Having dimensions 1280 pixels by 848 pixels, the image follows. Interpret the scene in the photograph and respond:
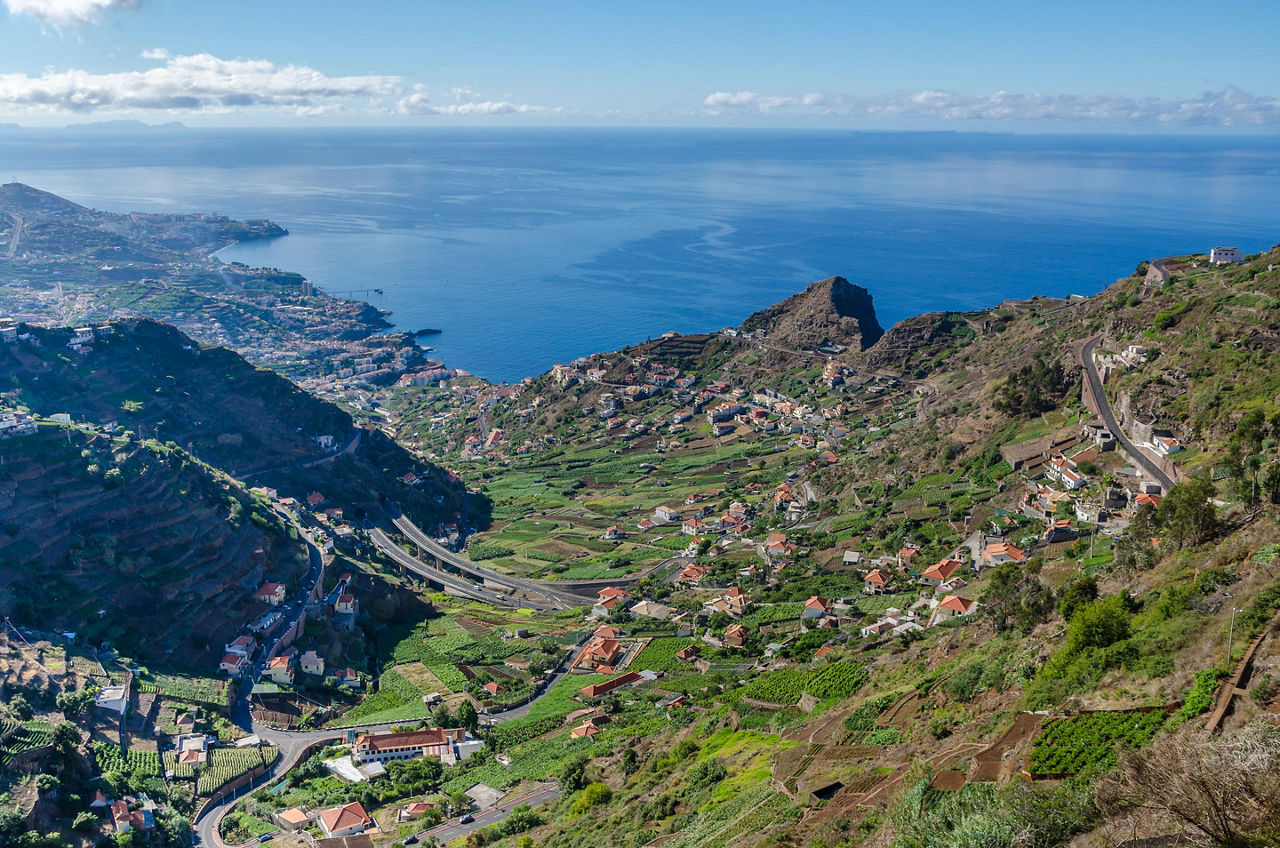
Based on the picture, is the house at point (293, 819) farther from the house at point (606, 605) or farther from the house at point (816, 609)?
the house at point (816, 609)

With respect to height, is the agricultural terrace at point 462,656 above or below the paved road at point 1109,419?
below

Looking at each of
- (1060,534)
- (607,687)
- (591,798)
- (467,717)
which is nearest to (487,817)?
(591,798)

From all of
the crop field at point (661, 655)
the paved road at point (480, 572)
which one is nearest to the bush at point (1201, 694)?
the crop field at point (661, 655)

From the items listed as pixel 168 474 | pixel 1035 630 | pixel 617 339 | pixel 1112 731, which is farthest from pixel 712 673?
pixel 617 339

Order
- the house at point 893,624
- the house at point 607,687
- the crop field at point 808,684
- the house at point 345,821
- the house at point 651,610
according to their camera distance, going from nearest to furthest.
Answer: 1. the house at point 345,821
2. the crop field at point 808,684
3. the house at point 893,624
4. the house at point 607,687
5. the house at point 651,610

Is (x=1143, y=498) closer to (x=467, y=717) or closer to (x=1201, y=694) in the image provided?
(x=1201, y=694)

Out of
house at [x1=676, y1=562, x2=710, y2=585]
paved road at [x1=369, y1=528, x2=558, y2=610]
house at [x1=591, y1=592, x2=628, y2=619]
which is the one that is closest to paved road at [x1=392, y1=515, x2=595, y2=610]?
paved road at [x1=369, y1=528, x2=558, y2=610]
